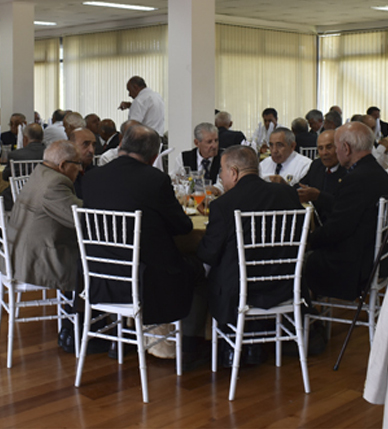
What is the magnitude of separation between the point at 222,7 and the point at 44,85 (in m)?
5.89

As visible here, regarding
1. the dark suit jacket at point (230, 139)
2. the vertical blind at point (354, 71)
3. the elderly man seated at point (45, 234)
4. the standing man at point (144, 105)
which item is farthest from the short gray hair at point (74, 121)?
the vertical blind at point (354, 71)

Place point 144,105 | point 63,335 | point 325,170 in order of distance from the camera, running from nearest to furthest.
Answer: point 63,335, point 325,170, point 144,105

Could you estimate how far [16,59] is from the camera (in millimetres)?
10039

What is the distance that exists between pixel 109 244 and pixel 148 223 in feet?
0.76

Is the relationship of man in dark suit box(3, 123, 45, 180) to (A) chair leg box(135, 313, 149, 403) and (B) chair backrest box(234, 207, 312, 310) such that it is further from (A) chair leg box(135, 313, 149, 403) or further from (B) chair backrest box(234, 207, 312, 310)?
(B) chair backrest box(234, 207, 312, 310)

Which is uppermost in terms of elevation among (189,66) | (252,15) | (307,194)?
(252,15)

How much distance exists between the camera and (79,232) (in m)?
3.06

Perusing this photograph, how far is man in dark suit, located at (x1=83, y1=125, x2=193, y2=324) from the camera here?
3.08 m

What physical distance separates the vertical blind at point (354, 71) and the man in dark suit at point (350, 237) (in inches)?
415

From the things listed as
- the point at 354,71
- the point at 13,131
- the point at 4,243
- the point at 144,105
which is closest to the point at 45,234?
the point at 4,243

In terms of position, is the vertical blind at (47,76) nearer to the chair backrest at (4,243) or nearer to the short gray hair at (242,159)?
the chair backrest at (4,243)

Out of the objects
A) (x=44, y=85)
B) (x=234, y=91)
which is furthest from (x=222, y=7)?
(x=44, y=85)

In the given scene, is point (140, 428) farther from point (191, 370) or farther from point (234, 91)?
point (234, 91)

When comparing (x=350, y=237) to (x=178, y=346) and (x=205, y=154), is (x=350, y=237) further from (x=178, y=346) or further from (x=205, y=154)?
(x=205, y=154)
